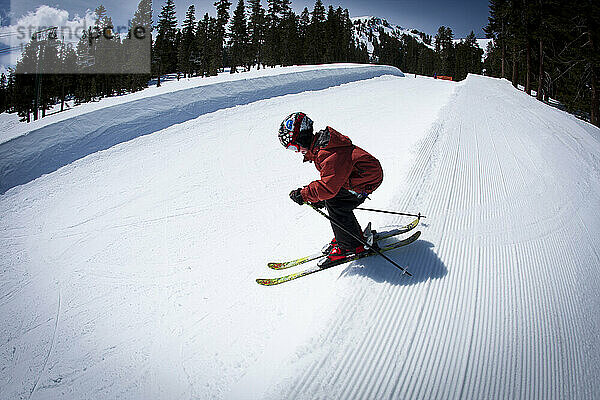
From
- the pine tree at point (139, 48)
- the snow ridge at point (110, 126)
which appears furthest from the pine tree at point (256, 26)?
the snow ridge at point (110, 126)

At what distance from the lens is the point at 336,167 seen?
2576 millimetres

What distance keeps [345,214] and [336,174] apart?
523 millimetres

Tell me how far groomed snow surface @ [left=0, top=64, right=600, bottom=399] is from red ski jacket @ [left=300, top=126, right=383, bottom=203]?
32.3 inches

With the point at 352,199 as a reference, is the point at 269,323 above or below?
below

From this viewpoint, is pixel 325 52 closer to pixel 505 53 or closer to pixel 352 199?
pixel 505 53

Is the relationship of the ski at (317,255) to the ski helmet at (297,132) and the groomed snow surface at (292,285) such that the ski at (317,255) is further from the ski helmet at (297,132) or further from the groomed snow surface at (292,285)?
the ski helmet at (297,132)

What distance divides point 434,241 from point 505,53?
44490mm

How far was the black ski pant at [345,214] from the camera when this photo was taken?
2.88 meters

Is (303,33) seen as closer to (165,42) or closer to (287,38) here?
(287,38)

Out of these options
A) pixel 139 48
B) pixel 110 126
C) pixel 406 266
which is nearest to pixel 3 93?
pixel 139 48

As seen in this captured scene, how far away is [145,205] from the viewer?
15.6ft

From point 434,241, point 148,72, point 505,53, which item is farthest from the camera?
point 148,72

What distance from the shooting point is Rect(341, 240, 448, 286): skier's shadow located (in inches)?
106

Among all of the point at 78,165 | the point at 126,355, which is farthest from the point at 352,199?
the point at 78,165
